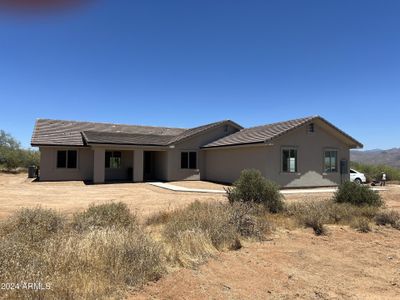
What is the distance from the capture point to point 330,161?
24.3 m

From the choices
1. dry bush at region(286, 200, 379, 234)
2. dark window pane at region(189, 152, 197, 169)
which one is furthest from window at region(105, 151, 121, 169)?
dry bush at region(286, 200, 379, 234)

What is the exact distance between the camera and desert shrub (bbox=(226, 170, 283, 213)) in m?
11.7

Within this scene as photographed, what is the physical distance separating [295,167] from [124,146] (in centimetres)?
1208

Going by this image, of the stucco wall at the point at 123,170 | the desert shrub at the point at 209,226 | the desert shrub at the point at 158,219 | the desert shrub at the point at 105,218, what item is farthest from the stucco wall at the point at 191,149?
the desert shrub at the point at 209,226

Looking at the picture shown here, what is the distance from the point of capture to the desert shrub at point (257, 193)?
1169 centimetres

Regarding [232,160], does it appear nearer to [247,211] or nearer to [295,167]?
[295,167]

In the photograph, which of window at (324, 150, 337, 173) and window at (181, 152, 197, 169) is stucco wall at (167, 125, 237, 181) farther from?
window at (324, 150, 337, 173)

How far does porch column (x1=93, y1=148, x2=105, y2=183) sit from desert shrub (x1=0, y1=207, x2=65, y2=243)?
55.6ft

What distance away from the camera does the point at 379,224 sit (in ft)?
34.8

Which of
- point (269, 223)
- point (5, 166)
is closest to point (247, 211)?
point (269, 223)

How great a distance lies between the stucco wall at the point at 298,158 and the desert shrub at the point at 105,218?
13.9 metres

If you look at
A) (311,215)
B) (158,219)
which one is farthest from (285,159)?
(158,219)

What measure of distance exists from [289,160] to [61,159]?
1693cm

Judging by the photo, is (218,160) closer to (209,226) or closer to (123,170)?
(123,170)
